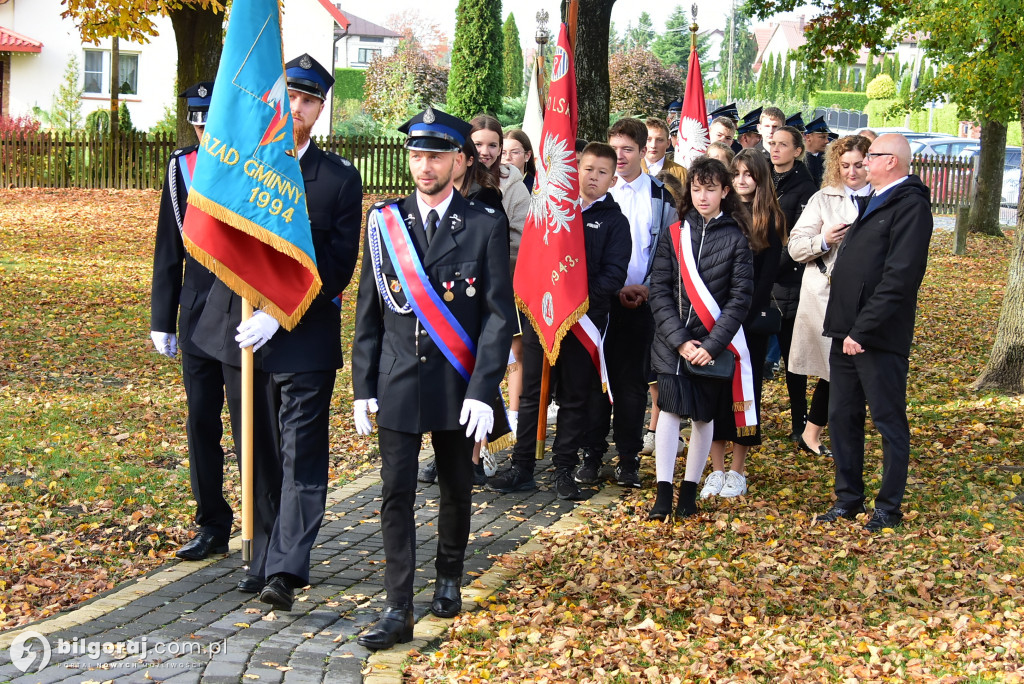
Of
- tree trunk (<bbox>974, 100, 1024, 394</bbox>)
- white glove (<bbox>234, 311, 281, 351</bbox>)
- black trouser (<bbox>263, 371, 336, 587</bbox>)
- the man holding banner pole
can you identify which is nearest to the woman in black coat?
tree trunk (<bbox>974, 100, 1024, 394</bbox>)

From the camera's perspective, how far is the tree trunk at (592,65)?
14359 millimetres

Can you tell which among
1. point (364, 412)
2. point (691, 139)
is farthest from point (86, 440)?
A: point (691, 139)

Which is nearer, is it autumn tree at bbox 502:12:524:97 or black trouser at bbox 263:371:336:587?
black trouser at bbox 263:371:336:587

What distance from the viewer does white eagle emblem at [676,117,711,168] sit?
37.6 ft

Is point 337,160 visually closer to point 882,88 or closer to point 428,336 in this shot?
point 428,336

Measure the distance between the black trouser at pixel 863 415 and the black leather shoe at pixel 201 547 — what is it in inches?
143

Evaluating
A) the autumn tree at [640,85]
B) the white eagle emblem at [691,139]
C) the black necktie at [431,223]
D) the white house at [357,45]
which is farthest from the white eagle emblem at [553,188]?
the white house at [357,45]

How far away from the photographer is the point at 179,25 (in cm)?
1738

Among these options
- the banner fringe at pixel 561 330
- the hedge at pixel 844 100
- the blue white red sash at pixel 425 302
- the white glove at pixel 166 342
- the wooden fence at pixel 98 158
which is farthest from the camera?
the hedge at pixel 844 100

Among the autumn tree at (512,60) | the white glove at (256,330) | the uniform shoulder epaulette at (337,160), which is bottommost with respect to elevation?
the white glove at (256,330)

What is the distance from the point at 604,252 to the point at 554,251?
0.35 metres

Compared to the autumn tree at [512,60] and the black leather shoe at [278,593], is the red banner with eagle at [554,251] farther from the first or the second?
the autumn tree at [512,60]

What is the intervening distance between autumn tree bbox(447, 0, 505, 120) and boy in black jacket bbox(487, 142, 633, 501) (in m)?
29.2

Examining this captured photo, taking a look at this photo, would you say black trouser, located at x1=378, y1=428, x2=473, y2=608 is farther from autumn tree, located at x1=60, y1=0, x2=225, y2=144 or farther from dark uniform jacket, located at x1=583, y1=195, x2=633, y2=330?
autumn tree, located at x1=60, y1=0, x2=225, y2=144
